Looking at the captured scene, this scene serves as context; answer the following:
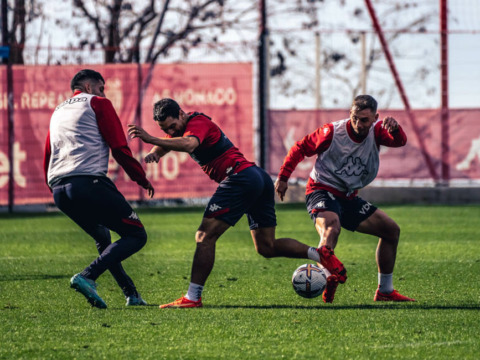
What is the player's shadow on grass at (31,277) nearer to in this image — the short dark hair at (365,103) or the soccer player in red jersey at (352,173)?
the soccer player in red jersey at (352,173)

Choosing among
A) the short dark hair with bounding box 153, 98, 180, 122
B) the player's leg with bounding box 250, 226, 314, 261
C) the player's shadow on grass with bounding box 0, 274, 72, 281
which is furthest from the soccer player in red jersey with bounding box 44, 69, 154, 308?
the player's shadow on grass with bounding box 0, 274, 72, 281

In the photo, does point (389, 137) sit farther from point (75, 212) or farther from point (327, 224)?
point (75, 212)

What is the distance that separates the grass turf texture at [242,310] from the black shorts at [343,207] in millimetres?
660

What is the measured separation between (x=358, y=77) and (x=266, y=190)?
44.6 ft

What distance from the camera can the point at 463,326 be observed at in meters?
6.75

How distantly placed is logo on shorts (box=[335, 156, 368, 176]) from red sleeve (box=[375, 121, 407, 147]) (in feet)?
0.84

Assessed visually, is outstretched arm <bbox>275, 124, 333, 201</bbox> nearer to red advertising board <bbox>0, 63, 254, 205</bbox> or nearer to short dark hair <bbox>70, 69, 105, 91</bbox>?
short dark hair <bbox>70, 69, 105, 91</bbox>

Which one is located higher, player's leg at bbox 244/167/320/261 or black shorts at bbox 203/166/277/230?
black shorts at bbox 203/166/277/230

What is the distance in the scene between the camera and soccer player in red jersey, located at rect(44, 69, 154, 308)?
7500mm

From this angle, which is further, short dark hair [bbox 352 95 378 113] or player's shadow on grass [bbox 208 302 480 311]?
short dark hair [bbox 352 95 378 113]

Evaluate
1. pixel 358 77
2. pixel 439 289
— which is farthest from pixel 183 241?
pixel 358 77

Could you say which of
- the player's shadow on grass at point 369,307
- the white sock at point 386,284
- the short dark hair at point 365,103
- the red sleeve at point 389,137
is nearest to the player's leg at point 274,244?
the player's shadow on grass at point 369,307

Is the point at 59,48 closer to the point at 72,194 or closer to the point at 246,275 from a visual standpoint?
the point at 246,275

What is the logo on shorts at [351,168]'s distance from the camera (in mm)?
8359
